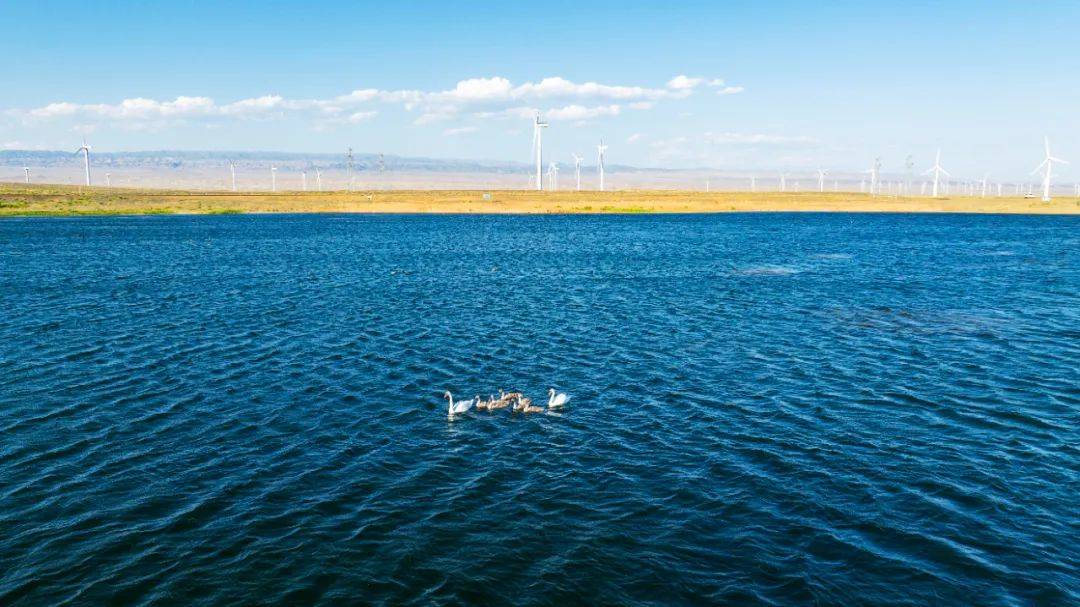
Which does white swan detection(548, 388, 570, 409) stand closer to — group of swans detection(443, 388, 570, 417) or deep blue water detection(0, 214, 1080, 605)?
group of swans detection(443, 388, 570, 417)

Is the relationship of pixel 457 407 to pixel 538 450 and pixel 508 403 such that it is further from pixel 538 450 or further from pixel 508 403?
pixel 538 450

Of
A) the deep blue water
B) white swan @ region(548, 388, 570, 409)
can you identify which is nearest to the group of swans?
white swan @ region(548, 388, 570, 409)

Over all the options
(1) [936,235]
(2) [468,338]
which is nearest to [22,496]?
(2) [468,338]

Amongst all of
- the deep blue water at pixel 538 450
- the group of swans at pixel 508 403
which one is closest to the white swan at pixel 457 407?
the group of swans at pixel 508 403

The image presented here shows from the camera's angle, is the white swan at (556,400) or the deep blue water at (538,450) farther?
the white swan at (556,400)

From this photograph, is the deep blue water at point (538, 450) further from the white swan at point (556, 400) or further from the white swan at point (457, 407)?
the white swan at point (556, 400)
